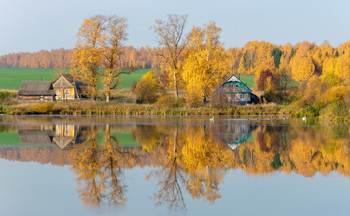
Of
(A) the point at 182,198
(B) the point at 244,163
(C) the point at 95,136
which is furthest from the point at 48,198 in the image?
(C) the point at 95,136

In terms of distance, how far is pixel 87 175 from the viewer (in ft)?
38.7

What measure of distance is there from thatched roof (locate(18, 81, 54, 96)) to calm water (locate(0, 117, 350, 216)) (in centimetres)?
5074

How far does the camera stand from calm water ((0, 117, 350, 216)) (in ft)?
29.4

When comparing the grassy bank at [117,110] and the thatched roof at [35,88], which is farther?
the thatched roof at [35,88]

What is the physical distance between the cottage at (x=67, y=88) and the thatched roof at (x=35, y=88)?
110cm

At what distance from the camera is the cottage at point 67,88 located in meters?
67.4

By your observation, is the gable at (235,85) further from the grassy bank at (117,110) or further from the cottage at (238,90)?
the grassy bank at (117,110)

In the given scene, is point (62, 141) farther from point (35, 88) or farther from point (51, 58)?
point (51, 58)

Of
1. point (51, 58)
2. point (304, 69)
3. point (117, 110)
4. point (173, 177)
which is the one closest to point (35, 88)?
point (117, 110)

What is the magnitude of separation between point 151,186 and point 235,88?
56861 mm

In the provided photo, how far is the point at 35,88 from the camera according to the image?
226 ft

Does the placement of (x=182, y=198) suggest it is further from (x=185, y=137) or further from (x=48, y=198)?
(x=185, y=137)

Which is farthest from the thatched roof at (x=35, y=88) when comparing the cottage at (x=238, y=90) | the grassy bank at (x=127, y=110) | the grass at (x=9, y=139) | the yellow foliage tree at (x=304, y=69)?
the yellow foliage tree at (x=304, y=69)

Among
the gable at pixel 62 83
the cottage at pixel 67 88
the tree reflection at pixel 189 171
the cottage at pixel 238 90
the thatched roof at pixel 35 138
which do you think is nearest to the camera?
the tree reflection at pixel 189 171
